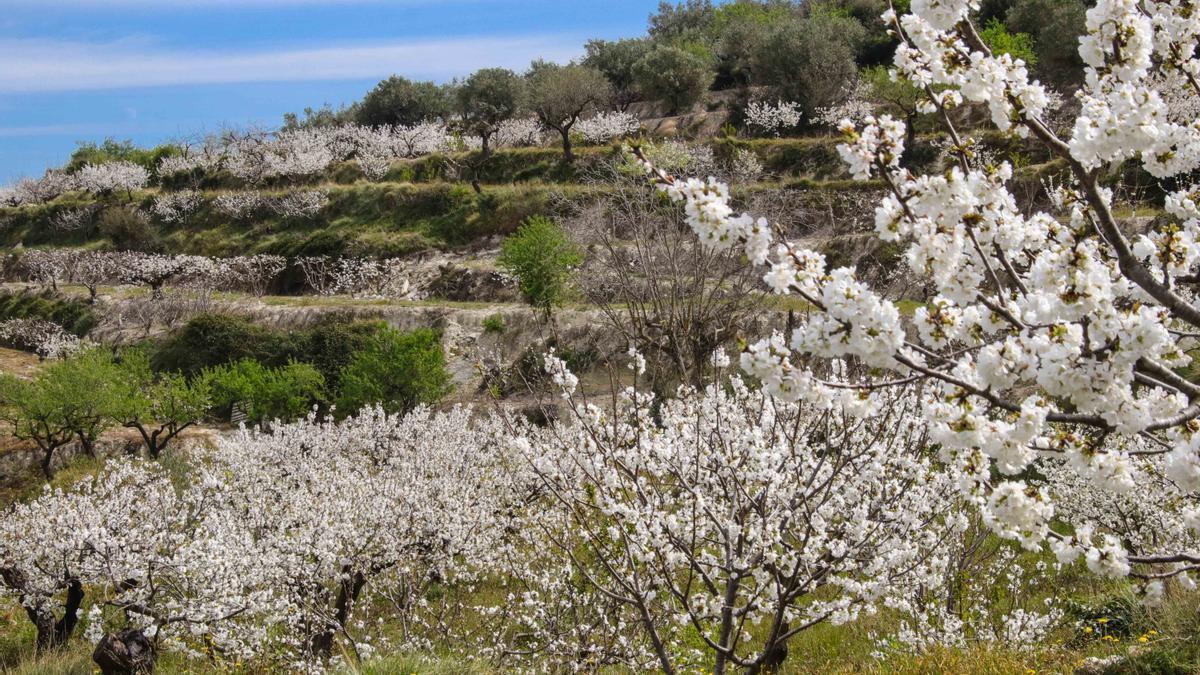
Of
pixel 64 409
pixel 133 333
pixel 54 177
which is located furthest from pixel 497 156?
pixel 54 177

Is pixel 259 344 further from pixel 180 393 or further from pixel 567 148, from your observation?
pixel 567 148

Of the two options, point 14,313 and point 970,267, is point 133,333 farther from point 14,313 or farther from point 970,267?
point 970,267

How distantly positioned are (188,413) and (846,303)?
25.7 metres

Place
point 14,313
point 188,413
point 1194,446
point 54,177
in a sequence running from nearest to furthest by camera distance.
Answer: point 1194,446
point 188,413
point 14,313
point 54,177

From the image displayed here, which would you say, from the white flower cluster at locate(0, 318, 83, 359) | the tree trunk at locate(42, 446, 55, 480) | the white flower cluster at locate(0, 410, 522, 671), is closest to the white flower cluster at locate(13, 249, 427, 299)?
the white flower cluster at locate(0, 318, 83, 359)

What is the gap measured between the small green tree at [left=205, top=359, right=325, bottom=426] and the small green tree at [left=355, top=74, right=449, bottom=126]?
39186 millimetres

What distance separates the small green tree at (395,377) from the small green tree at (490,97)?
3428 cm

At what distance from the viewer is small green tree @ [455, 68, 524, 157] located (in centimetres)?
5881

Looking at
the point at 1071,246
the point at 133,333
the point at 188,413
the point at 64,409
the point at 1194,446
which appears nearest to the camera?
the point at 1194,446

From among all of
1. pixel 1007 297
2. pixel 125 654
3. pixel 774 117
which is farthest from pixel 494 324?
pixel 1007 297

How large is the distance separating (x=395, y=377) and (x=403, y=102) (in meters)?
43.3

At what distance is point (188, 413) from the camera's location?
25.3 metres

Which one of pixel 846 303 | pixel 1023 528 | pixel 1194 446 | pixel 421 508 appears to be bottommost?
pixel 421 508

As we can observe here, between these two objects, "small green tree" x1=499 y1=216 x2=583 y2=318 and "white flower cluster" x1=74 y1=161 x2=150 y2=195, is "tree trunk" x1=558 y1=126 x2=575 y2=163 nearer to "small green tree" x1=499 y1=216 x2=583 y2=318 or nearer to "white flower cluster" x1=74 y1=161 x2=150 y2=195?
"small green tree" x1=499 y1=216 x2=583 y2=318
